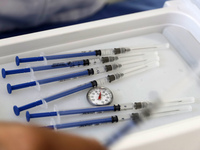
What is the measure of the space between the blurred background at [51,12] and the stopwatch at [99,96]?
0.39m

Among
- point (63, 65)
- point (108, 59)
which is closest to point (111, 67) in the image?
point (108, 59)

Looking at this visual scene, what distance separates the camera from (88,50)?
95 centimetres

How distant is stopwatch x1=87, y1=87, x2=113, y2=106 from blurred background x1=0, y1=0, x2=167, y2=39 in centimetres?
39

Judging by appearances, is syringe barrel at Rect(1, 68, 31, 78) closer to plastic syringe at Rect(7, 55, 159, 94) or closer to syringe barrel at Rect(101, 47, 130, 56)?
plastic syringe at Rect(7, 55, 159, 94)

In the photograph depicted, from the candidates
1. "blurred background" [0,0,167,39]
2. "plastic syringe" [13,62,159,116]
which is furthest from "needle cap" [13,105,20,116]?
"blurred background" [0,0,167,39]

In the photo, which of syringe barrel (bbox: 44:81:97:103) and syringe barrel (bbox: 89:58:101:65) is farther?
syringe barrel (bbox: 89:58:101:65)

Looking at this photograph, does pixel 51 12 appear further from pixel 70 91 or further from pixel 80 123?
pixel 80 123

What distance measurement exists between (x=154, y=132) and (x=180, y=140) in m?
0.08

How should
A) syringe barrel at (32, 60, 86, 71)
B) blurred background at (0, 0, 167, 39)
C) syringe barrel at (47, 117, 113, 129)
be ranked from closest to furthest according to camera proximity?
1. syringe barrel at (47, 117, 113, 129)
2. syringe barrel at (32, 60, 86, 71)
3. blurred background at (0, 0, 167, 39)

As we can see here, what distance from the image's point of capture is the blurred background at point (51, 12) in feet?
3.39

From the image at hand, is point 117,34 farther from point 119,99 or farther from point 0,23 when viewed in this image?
point 0,23

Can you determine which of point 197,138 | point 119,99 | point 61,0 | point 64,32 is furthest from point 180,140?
point 61,0

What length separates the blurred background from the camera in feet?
3.39

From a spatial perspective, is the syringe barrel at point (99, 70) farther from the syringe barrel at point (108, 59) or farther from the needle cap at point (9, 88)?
the needle cap at point (9, 88)
